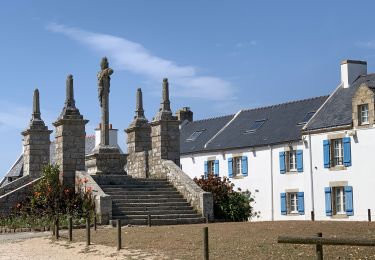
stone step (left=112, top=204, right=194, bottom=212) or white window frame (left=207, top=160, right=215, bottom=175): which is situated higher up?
white window frame (left=207, top=160, right=215, bottom=175)

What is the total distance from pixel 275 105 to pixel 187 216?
18.8 metres

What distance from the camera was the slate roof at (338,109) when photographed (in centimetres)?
3294

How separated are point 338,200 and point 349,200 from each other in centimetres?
106

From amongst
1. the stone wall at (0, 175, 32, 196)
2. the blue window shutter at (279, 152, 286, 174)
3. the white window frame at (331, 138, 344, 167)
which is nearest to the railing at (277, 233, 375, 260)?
the stone wall at (0, 175, 32, 196)

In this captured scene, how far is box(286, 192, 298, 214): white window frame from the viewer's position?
34.8 metres

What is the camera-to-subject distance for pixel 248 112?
42.4 metres

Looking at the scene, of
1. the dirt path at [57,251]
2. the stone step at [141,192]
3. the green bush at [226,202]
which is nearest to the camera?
the dirt path at [57,251]


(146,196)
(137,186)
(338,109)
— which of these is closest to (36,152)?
(137,186)

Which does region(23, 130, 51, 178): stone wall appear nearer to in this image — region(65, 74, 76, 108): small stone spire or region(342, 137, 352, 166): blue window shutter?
region(65, 74, 76, 108): small stone spire

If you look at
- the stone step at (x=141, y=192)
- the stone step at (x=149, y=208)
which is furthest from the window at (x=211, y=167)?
the stone step at (x=149, y=208)

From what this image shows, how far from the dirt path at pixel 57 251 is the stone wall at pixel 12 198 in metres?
5.70

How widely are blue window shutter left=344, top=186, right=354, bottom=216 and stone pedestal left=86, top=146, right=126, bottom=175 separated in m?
10.9

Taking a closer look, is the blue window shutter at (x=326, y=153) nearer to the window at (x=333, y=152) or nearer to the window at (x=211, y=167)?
the window at (x=333, y=152)

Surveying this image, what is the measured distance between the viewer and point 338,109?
33.8 m
